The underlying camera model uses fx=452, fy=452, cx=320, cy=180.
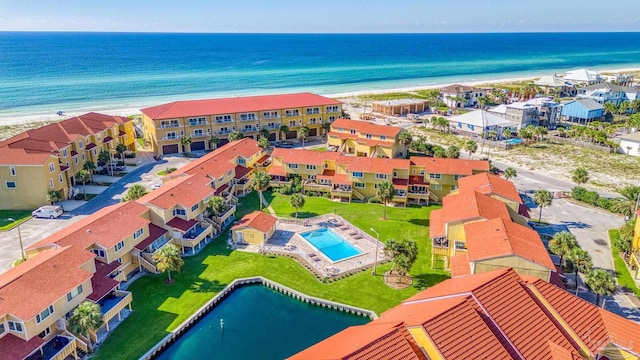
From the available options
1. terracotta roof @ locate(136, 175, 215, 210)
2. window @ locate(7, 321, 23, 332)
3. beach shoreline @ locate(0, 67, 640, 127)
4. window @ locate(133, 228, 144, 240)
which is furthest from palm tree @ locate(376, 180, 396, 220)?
beach shoreline @ locate(0, 67, 640, 127)

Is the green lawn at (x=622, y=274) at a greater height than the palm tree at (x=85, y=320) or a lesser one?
lesser

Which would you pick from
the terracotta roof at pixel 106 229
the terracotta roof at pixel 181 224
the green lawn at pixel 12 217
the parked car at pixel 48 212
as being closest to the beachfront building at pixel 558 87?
the terracotta roof at pixel 181 224

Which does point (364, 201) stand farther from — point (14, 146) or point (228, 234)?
point (14, 146)

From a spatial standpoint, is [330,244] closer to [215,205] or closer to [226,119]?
[215,205]

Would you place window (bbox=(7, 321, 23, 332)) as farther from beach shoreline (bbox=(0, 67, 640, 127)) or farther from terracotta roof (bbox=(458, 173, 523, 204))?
beach shoreline (bbox=(0, 67, 640, 127))

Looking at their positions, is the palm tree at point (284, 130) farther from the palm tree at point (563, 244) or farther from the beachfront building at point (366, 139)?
the palm tree at point (563, 244)

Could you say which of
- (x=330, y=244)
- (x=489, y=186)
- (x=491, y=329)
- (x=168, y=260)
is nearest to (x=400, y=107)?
(x=489, y=186)
